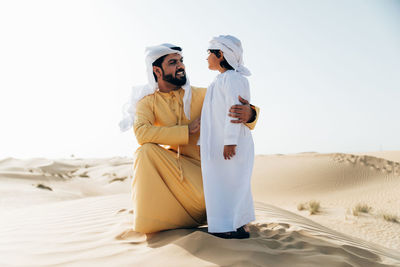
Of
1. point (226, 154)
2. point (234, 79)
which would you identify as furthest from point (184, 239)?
point (234, 79)

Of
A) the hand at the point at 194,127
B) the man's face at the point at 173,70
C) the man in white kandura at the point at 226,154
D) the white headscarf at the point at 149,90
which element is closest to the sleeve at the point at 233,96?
the man in white kandura at the point at 226,154

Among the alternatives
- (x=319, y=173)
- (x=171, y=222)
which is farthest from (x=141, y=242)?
(x=319, y=173)

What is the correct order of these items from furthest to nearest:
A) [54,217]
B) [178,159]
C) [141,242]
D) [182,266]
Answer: [54,217] → [178,159] → [141,242] → [182,266]

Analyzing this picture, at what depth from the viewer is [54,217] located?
5090mm

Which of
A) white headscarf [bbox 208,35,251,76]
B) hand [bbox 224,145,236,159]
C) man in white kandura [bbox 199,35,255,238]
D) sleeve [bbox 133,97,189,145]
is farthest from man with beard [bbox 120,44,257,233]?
white headscarf [bbox 208,35,251,76]

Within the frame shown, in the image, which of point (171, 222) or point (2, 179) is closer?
point (171, 222)

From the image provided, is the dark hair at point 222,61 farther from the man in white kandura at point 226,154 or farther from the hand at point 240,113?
the hand at point 240,113

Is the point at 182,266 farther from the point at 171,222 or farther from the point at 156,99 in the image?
the point at 156,99

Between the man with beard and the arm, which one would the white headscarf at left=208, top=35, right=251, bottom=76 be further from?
the man with beard

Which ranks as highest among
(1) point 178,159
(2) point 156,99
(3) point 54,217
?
(2) point 156,99

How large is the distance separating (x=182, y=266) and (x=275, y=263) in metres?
0.69

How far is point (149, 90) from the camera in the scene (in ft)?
13.0

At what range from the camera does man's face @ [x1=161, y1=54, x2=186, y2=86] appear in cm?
383

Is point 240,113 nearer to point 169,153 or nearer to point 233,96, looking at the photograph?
point 233,96
